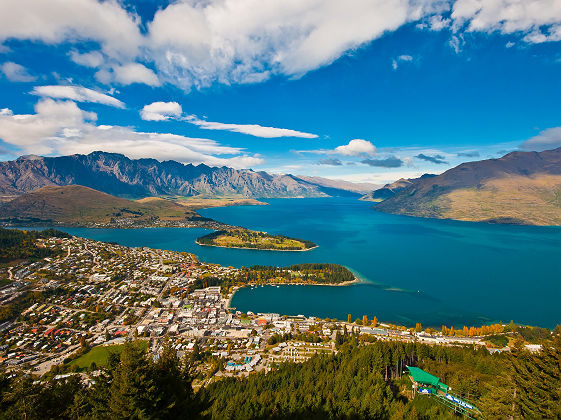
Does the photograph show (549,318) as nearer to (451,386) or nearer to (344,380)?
(451,386)

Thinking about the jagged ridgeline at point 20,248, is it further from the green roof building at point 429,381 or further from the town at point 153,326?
the green roof building at point 429,381

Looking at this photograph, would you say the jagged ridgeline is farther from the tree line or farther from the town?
the tree line

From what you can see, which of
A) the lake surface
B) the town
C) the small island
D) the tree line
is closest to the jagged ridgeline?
the town

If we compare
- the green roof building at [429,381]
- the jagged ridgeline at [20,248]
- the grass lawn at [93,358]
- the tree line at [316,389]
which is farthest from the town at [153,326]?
the green roof building at [429,381]

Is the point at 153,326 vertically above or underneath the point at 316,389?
underneath

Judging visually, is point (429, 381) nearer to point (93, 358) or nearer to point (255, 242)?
point (93, 358)

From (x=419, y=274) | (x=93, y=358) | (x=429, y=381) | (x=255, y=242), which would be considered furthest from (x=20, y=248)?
(x=419, y=274)

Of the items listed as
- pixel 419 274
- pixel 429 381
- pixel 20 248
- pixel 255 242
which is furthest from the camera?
pixel 255 242
